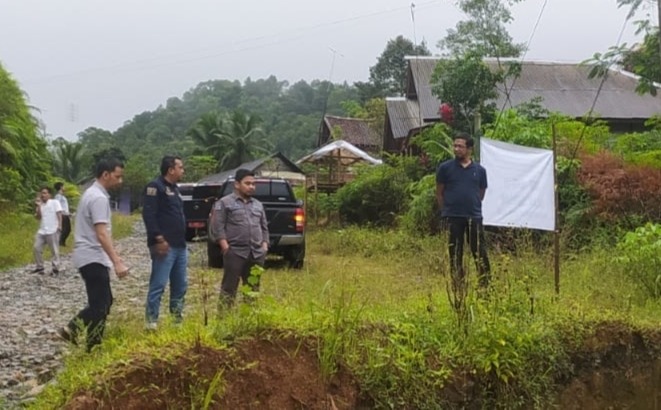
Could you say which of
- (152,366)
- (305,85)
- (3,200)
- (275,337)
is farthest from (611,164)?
(305,85)

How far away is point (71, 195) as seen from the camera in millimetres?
32438

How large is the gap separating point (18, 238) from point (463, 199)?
49.4 feet

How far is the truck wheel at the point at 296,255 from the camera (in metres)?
12.3

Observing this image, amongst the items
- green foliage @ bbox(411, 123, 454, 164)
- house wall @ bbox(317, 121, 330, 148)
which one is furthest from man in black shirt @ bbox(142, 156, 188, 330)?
house wall @ bbox(317, 121, 330, 148)

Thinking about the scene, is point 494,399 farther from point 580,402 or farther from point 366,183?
point 366,183

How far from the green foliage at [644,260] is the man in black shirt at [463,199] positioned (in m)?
2.00

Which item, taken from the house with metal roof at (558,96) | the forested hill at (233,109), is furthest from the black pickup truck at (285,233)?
Result: the forested hill at (233,109)

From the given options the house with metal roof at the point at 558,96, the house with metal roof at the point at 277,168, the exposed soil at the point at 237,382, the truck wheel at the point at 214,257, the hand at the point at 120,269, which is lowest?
the house with metal roof at the point at 277,168

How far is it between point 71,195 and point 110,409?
1220 inches

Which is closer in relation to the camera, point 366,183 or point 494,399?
point 494,399

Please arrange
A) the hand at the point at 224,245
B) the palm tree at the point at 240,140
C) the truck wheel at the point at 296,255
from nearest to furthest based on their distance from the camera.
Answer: the hand at the point at 224,245
the truck wheel at the point at 296,255
the palm tree at the point at 240,140

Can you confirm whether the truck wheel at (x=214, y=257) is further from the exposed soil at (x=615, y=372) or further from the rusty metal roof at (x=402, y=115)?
the rusty metal roof at (x=402, y=115)

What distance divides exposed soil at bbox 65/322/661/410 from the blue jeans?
1.88 m

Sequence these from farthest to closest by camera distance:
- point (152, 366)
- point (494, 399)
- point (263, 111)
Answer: point (263, 111) → point (494, 399) → point (152, 366)
